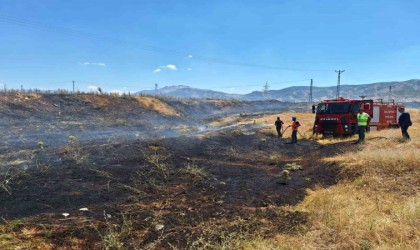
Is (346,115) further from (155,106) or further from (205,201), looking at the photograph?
(155,106)

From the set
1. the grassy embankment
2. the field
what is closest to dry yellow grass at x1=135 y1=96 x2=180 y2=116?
the field

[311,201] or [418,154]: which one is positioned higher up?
[418,154]

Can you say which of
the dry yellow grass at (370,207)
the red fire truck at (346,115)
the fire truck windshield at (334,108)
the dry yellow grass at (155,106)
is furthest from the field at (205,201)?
the dry yellow grass at (155,106)

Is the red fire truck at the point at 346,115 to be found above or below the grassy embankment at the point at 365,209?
above

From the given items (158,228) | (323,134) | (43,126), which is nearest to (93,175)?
(158,228)

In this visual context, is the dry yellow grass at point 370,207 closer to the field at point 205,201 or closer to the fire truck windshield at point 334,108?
the field at point 205,201

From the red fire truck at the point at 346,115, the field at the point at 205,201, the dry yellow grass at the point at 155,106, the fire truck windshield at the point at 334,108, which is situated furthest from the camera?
the dry yellow grass at the point at 155,106

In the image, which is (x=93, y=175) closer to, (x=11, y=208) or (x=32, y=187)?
(x=32, y=187)

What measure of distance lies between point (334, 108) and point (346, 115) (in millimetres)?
870

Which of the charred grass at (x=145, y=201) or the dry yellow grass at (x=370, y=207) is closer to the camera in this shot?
the dry yellow grass at (x=370, y=207)

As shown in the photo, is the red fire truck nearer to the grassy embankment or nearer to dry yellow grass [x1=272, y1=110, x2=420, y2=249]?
dry yellow grass [x1=272, y1=110, x2=420, y2=249]

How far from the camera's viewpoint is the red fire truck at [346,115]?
18.3 metres

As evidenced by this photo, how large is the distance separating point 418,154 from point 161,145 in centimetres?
965

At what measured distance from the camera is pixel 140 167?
10.2m
